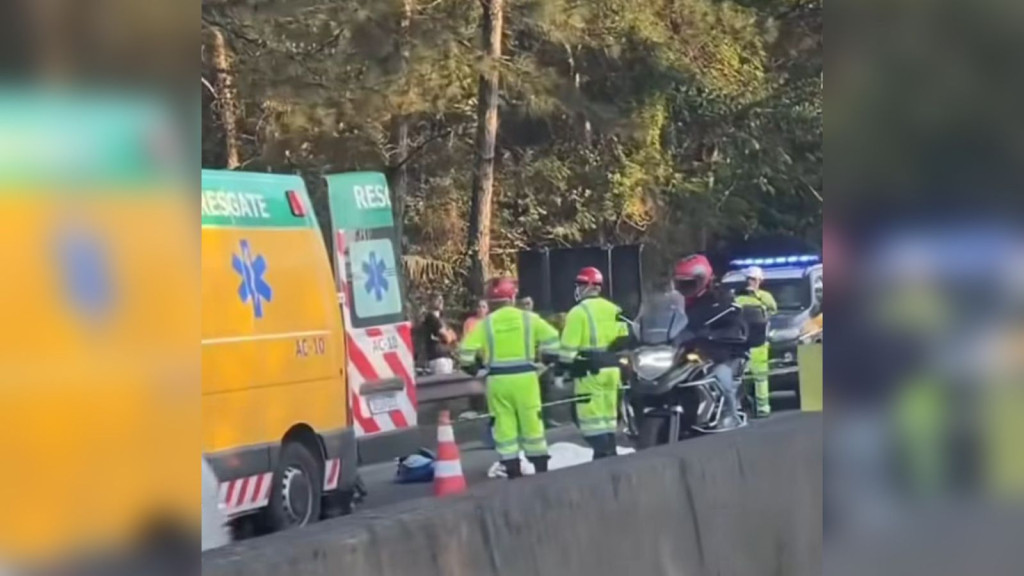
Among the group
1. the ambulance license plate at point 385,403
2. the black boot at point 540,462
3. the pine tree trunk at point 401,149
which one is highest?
the pine tree trunk at point 401,149

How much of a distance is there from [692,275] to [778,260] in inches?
20.9

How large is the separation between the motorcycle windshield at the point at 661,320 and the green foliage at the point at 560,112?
1.06 feet

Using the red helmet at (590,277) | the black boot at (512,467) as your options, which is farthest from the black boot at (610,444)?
the red helmet at (590,277)

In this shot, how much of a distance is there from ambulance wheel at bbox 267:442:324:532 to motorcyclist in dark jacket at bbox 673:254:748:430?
2.48m

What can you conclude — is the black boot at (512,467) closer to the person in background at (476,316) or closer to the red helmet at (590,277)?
the person in background at (476,316)

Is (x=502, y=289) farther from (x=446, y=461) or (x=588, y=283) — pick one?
(x=446, y=461)

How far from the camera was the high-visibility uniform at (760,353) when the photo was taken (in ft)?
28.8

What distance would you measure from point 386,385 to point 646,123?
1977 millimetres

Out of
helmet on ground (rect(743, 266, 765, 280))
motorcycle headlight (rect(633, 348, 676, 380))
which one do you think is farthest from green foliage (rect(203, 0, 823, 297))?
motorcycle headlight (rect(633, 348, 676, 380))
